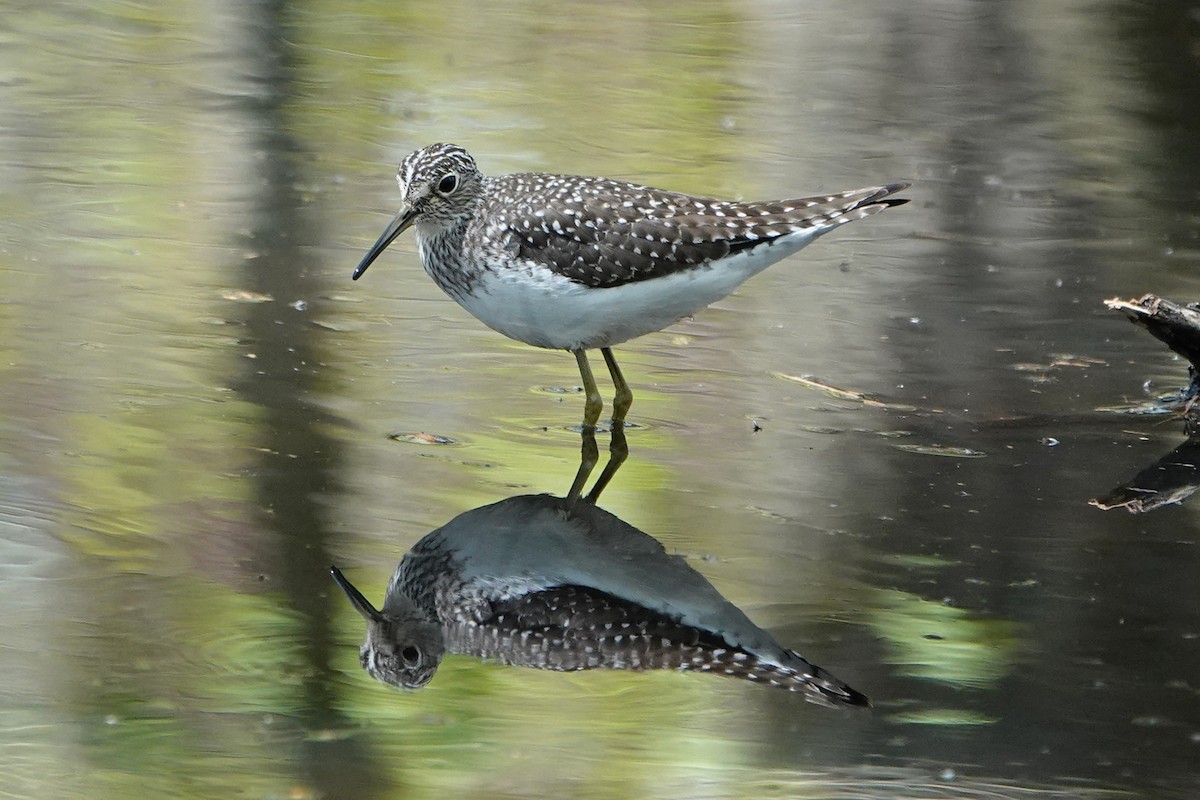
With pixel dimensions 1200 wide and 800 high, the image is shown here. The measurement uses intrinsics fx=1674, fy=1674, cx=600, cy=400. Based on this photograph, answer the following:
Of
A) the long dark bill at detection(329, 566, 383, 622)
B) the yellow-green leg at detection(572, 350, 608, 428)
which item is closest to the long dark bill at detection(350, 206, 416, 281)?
the yellow-green leg at detection(572, 350, 608, 428)

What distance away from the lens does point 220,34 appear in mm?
15180

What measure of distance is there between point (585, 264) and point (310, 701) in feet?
8.80

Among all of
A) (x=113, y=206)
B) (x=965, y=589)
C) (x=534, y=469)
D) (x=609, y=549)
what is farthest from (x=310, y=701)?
(x=113, y=206)

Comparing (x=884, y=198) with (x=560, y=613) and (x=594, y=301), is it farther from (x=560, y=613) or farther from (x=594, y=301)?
(x=560, y=613)

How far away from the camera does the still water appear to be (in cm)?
521

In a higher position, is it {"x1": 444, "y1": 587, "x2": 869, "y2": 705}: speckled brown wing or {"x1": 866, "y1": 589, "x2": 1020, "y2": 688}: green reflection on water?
{"x1": 444, "y1": 587, "x2": 869, "y2": 705}: speckled brown wing

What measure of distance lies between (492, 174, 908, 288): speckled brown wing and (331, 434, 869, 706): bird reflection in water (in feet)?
4.35

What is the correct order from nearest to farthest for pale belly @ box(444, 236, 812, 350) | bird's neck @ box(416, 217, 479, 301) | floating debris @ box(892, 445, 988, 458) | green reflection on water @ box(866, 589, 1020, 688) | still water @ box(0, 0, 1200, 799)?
still water @ box(0, 0, 1200, 799) → green reflection on water @ box(866, 589, 1020, 688) → pale belly @ box(444, 236, 812, 350) → bird's neck @ box(416, 217, 479, 301) → floating debris @ box(892, 445, 988, 458)

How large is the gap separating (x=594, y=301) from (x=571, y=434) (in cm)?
68

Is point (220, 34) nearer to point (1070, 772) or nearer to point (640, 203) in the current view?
point (640, 203)

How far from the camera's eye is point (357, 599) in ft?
19.4

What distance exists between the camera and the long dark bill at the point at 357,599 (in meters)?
5.82

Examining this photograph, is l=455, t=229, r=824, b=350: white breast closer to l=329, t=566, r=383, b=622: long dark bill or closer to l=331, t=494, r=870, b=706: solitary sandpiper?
l=331, t=494, r=870, b=706: solitary sandpiper

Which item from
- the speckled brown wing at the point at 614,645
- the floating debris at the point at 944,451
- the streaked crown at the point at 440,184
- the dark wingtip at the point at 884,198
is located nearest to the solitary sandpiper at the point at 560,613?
the speckled brown wing at the point at 614,645
